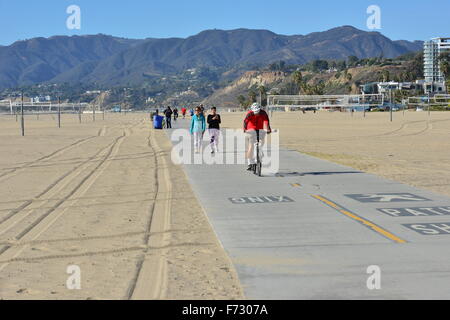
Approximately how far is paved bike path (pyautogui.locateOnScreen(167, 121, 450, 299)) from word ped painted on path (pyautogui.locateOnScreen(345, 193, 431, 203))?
2 cm

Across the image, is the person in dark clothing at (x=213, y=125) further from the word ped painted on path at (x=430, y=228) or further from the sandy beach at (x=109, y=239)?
the word ped painted on path at (x=430, y=228)

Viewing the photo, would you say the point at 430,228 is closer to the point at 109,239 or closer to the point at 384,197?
the point at 384,197

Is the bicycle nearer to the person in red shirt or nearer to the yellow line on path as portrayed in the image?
the person in red shirt

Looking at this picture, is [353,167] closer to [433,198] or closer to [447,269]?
[433,198]

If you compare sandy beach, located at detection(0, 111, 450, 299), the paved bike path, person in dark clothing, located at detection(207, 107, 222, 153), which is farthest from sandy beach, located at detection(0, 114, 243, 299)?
person in dark clothing, located at detection(207, 107, 222, 153)

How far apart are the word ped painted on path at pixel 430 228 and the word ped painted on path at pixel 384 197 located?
7.40ft

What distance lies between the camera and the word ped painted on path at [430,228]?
9.19 metres

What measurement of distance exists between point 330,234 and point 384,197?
364cm

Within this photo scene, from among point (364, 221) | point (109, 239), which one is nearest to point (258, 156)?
point (364, 221)

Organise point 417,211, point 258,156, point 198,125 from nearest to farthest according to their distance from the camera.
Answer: point 417,211
point 258,156
point 198,125

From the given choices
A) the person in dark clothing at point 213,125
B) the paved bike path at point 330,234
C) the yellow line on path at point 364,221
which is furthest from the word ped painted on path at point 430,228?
the person in dark clothing at point 213,125

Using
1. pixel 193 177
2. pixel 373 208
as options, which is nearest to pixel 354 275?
pixel 373 208

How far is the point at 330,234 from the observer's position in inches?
358

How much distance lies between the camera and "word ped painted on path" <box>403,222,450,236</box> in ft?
30.1
